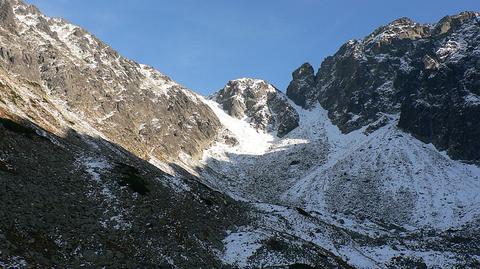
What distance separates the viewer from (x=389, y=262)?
59344 millimetres

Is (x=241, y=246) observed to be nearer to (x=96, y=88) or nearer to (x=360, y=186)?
(x=360, y=186)

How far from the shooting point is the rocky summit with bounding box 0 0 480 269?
35000mm

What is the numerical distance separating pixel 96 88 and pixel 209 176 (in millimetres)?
50135

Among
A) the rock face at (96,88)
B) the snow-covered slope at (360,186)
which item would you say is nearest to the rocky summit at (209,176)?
the snow-covered slope at (360,186)

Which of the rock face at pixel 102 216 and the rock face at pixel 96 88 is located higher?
the rock face at pixel 96 88

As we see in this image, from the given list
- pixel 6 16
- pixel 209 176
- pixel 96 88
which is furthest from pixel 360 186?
pixel 6 16

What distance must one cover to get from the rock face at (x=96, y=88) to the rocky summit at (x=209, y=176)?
67 cm

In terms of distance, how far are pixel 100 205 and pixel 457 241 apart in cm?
6889

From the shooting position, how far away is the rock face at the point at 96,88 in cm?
14888

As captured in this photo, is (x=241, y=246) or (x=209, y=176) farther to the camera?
(x=209, y=176)

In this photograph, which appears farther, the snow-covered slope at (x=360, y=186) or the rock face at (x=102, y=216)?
the snow-covered slope at (x=360, y=186)

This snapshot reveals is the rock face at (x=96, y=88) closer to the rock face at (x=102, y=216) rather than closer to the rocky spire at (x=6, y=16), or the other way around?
the rocky spire at (x=6, y=16)

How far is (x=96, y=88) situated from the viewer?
6521 inches

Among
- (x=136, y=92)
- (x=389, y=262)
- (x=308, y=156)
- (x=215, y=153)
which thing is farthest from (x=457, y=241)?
(x=136, y=92)
